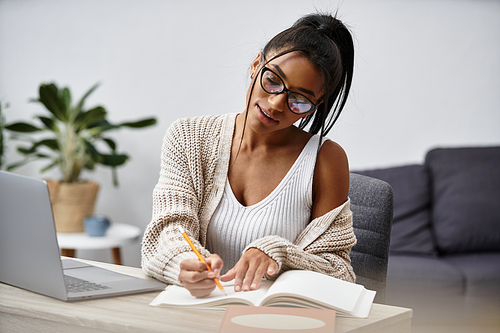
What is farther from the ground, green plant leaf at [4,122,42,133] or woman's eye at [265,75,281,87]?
woman's eye at [265,75,281,87]

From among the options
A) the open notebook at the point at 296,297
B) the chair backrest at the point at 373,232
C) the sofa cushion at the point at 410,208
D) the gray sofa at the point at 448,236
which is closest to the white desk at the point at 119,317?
the open notebook at the point at 296,297

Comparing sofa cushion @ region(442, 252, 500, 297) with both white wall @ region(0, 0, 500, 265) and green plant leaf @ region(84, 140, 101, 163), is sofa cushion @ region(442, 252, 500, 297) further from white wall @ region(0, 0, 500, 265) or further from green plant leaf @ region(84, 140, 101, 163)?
green plant leaf @ region(84, 140, 101, 163)

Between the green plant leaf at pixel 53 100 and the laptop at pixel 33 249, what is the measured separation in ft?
4.54

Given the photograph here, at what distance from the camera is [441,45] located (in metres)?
2.03

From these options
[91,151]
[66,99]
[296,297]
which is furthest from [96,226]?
[296,297]

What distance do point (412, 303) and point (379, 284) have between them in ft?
2.51

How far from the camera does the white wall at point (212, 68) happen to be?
194 cm

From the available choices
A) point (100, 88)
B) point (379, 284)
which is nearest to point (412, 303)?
point (379, 284)

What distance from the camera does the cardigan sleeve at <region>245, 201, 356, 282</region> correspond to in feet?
2.31

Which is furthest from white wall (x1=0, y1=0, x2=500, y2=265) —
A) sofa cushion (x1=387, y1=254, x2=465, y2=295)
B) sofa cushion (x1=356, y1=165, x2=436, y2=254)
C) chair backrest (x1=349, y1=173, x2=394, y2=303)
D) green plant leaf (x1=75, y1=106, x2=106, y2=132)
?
chair backrest (x1=349, y1=173, x2=394, y2=303)

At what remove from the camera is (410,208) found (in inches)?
75.9

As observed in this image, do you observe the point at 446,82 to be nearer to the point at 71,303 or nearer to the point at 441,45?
the point at 441,45

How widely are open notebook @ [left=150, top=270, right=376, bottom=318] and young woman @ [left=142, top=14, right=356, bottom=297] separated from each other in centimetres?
5

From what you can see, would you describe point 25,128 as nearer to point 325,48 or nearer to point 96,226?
point 96,226
